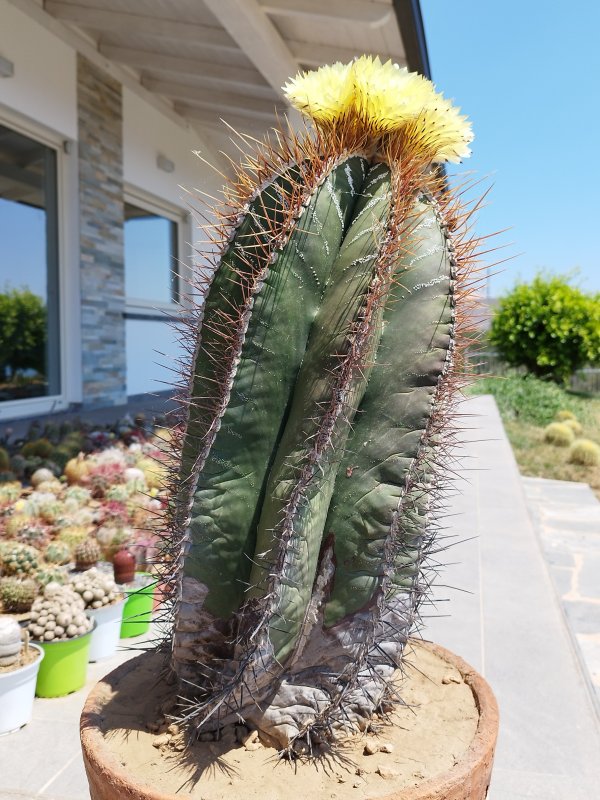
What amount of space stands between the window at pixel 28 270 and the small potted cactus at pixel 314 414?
5.42m

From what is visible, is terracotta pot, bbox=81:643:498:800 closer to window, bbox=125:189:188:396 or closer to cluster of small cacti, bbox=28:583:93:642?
cluster of small cacti, bbox=28:583:93:642

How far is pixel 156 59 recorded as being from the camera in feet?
23.0

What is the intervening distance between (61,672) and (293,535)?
1.81 meters

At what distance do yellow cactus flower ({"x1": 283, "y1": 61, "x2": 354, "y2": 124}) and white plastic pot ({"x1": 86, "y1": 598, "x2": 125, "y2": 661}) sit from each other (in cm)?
214

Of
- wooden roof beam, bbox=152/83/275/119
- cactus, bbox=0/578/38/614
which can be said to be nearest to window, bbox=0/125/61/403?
wooden roof beam, bbox=152/83/275/119

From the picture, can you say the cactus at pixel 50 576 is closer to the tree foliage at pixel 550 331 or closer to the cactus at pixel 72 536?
the cactus at pixel 72 536

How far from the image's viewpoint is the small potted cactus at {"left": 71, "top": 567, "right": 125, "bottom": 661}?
2600 millimetres

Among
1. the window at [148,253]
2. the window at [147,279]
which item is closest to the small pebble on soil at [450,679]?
the window at [147,279]

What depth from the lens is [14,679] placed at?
208 cm

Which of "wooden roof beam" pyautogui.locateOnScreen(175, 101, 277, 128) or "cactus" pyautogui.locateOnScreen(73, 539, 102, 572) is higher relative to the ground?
"wooden roof beam" pyautogui.locateOnScreen(175, 101, 277, 128)

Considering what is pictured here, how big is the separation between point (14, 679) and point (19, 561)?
89 centimetres

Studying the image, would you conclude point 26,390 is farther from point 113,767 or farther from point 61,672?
point 113,767

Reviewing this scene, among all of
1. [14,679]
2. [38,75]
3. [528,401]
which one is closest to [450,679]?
[14,679]

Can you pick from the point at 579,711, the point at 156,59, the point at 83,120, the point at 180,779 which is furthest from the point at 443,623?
the point at 156,59
